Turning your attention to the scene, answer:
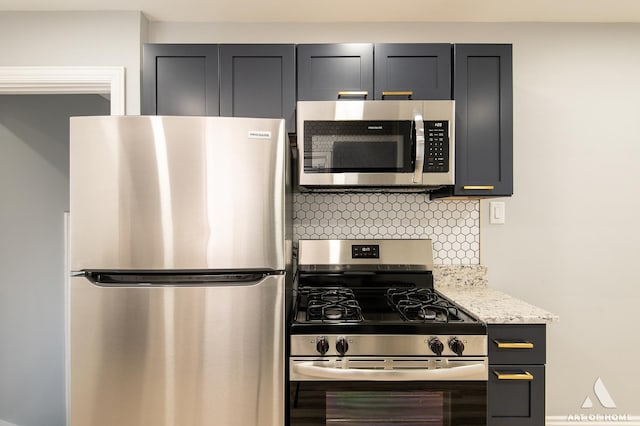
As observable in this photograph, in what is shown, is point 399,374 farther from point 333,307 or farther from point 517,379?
point 517,379

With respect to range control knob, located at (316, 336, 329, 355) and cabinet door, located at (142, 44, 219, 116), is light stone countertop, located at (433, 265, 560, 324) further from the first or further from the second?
cabinet door, located at (142, 44, 219, 116)

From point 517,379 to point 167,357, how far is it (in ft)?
4.65

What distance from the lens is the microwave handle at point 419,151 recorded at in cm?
173

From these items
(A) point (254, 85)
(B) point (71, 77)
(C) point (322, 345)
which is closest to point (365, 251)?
(C) point (322, 345)

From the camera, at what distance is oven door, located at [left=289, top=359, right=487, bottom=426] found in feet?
4.94

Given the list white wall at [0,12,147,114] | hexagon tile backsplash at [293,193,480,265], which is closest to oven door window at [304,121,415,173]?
hexagon tile backsplash at [293,193,480,265]

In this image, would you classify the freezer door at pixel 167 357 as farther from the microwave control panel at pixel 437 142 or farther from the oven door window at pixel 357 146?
the microwave control panel at pixel 437 142

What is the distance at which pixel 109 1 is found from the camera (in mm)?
1989

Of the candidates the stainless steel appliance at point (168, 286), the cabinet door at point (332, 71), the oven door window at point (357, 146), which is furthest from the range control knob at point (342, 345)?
the cabinet door at point (332, 71)

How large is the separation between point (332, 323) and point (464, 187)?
3.14 feet

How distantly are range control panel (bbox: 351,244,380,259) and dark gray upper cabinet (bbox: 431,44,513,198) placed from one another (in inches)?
21.3

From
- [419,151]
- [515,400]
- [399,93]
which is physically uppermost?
[399,93]

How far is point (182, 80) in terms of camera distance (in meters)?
1.90

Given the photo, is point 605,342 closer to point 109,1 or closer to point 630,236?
point 630,236
